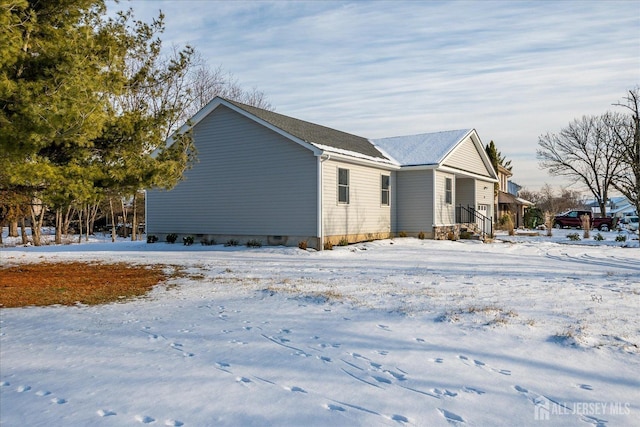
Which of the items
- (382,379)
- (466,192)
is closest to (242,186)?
(466,192)

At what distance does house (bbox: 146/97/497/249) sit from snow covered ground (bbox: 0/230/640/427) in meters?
7.69

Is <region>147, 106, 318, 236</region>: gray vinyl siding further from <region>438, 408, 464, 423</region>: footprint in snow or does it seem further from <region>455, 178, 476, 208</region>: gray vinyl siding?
<region>438, 408, 464, 423</region>: footprint in snow

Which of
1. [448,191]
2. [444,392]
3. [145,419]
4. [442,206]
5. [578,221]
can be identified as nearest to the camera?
[145,419]

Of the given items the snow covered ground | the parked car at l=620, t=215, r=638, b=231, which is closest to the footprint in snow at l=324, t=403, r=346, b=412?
the snow covered ground

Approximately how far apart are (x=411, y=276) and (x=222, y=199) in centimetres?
999

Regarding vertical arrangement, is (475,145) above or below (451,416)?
above

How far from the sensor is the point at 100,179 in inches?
398

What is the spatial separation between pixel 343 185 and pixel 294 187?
2.00 m

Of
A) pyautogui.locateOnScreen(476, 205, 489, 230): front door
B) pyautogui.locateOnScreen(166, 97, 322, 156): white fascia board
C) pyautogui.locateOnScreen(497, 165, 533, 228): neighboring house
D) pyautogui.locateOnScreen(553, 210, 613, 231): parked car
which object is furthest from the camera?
pyautogui.locateOnScreen(497, 165, 533, 228): neighboring house

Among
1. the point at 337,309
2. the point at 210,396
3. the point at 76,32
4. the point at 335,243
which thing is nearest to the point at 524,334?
the point at 337,309

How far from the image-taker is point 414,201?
68.7 feet

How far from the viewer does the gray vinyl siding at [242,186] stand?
16750mm

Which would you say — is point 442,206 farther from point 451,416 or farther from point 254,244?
point 451,416

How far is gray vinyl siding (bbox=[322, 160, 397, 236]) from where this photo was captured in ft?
55.4
